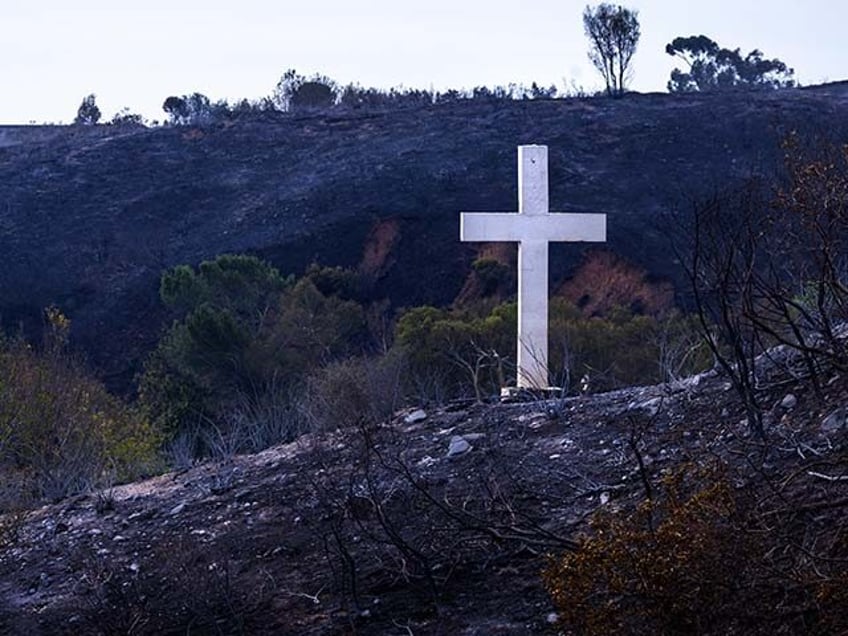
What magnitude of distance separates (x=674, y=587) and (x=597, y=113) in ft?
113

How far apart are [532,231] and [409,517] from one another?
5549 millimetres

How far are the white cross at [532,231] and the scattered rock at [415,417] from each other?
2.67m

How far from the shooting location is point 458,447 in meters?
9.93

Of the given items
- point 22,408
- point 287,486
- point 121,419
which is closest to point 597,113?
point 121,419

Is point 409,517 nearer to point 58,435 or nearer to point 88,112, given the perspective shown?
point 58,435

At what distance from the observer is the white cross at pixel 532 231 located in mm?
13789

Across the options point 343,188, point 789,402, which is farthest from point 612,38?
point 789,402

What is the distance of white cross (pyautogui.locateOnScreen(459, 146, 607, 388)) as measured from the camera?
1379cm

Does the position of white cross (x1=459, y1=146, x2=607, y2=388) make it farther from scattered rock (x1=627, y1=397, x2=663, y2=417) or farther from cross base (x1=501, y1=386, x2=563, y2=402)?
scattered rock (x1=627, y1=397, x2=663, y2=417)

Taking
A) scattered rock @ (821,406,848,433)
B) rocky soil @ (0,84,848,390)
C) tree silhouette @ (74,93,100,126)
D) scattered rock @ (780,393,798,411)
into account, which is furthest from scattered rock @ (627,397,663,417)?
tree silhouette @ (74,93,100,126)

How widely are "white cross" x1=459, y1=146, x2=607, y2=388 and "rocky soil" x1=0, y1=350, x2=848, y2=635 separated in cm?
293

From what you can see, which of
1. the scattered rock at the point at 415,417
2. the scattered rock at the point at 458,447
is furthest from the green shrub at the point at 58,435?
the scattered rock at the point at 458,447

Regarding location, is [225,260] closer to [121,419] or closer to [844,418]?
[121,419]

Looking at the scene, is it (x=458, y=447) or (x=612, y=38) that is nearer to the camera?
(x=458, y=447)
